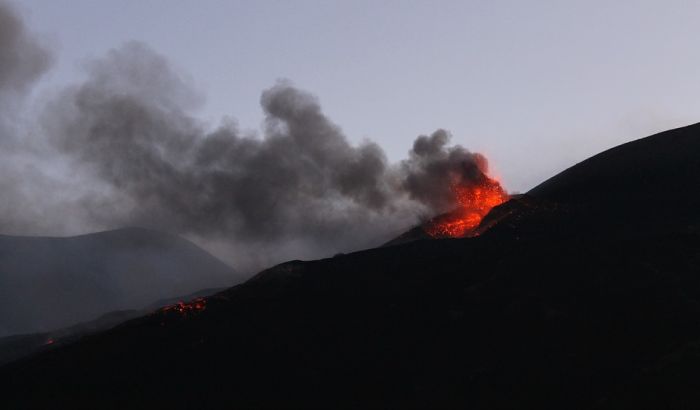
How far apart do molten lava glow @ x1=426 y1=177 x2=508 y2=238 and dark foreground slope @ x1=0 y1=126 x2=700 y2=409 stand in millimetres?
18571

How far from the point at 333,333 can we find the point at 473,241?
2302cm

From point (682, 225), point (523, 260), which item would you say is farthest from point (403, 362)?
point (682, 225)

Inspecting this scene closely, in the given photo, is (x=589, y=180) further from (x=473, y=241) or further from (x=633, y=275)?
(x=633, y=275)

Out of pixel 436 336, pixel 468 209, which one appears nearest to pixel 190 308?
pixel 436 336

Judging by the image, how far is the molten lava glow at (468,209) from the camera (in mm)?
89875

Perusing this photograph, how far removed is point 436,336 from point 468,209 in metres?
48.3

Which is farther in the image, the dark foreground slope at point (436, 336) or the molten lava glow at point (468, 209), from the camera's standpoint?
the molten lava glow at point (468, 209)

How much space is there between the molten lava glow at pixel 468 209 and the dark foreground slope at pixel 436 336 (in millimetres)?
18571

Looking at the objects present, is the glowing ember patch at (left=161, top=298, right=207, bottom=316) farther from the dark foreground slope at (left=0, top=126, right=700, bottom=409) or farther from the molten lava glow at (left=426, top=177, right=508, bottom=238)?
the molten lava glow at (left=426, top=177, right=508, bottom=238)

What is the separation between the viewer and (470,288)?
58.6 meters

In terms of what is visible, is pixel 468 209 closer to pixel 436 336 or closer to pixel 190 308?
pixel 436 336

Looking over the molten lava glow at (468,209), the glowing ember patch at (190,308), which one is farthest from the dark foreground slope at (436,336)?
the molten lava glow at (468,209)

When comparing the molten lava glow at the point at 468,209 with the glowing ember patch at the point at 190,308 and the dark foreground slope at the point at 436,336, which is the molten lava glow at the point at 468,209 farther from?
the glowing ember patch at the point at 190,308

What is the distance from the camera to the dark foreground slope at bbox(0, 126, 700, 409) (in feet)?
140
